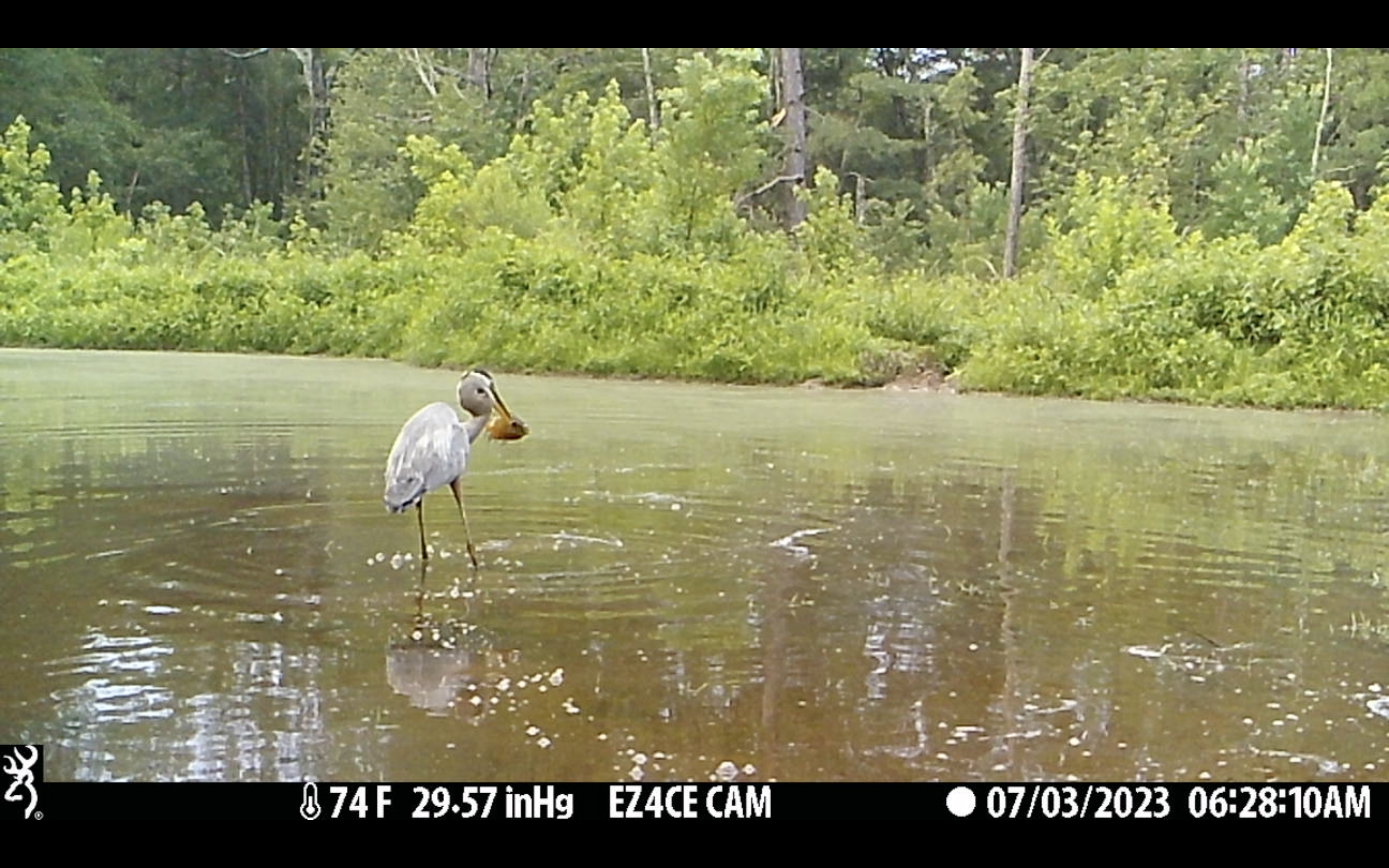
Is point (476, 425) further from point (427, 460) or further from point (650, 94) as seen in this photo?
point (650, 94)

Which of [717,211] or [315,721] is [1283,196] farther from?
[315,721]

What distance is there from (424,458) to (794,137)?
17.9 metres

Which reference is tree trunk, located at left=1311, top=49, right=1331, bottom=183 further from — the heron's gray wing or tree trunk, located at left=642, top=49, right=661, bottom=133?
the heron's gray wing

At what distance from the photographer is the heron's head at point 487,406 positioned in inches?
253

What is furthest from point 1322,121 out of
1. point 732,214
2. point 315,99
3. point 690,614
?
point 690,614

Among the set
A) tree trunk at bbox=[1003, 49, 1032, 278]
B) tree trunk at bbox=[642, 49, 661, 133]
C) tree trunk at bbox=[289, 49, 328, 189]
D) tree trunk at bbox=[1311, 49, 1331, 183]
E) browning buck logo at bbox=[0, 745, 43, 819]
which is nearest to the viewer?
browning buck logo at bbox=[0, 745, 43, 819]

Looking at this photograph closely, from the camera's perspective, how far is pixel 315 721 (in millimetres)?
3535

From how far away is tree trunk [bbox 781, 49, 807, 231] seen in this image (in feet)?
73.7

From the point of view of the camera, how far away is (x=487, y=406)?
21.1 ft

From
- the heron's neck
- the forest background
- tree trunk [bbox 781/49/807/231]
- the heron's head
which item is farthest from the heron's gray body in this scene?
tree trunk [bbox 781/49/807/231]

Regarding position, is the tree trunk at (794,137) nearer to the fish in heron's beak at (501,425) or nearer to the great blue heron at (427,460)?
the fish in heron's beak at (501,425)

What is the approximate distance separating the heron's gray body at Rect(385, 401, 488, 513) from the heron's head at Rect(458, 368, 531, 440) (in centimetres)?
54

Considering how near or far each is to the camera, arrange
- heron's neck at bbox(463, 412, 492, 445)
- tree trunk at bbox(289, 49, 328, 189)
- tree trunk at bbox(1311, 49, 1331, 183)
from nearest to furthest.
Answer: heron's neck at bbox(463, 412, 492, 445) < tree trunk at bbox(1311, 49, 1331, 183) < tree trunk at bbox(289, 49, 328, 189)

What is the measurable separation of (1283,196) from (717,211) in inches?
541
